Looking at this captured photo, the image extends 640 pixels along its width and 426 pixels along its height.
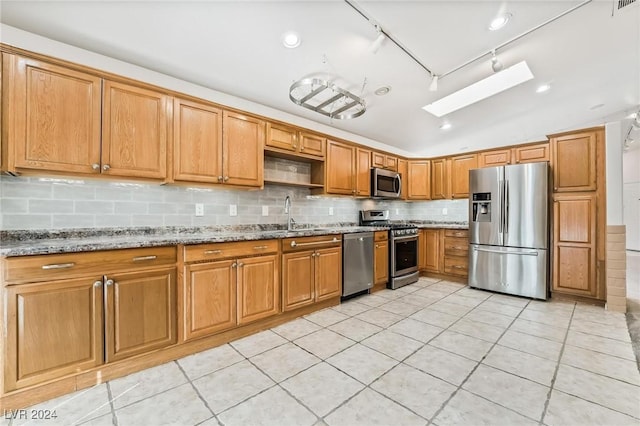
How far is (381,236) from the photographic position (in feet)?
12.9

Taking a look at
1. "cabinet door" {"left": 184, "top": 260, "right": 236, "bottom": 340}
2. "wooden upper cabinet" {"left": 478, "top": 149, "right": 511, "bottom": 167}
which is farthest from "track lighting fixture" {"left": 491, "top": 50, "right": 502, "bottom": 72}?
"cabinet door" {"left": 184, "top": 260, "right": 236, "bottom": 340}

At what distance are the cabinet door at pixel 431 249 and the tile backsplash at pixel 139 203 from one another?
202 cm

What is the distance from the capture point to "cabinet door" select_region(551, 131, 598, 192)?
329 centimetres

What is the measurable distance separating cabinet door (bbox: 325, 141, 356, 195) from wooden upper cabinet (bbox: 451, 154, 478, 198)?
208cm

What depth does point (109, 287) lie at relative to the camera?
1771mm

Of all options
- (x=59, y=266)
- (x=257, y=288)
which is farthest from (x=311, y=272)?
(x=59, y=266)

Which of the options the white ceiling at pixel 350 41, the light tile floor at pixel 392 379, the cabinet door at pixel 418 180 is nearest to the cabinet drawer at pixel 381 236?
the light tile floor at pixel 392 379

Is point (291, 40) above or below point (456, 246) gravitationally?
above

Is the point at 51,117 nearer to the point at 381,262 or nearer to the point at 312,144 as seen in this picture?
the point at 312,144

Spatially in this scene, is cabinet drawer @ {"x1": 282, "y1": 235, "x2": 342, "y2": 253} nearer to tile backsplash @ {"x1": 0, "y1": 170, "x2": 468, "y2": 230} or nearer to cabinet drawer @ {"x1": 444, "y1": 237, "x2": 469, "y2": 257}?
tile backsplash @ {"x1": 0, "y1": 170, "x2": 468, "y2": 230}

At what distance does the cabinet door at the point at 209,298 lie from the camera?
2117mm

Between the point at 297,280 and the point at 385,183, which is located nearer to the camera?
the point at 297,280

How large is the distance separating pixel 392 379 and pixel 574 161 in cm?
371

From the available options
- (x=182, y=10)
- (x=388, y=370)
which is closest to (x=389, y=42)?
(x=182, y=10)
